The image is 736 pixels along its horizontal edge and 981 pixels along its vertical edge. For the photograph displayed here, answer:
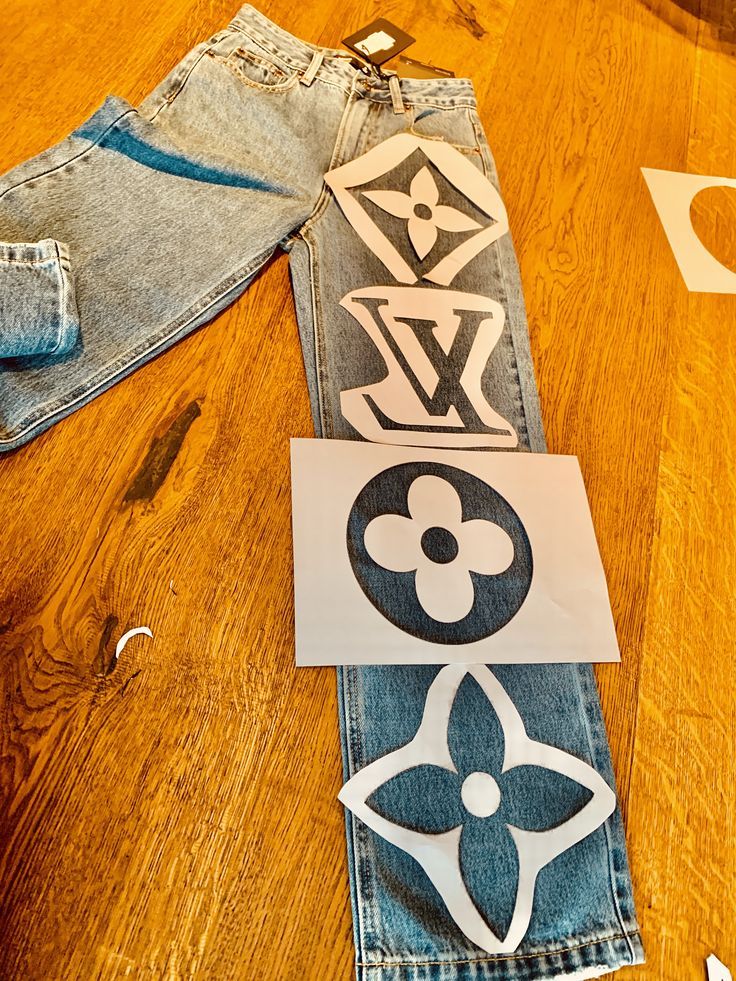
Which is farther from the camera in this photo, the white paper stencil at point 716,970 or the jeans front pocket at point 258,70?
the jeans front pocket at point 258,70

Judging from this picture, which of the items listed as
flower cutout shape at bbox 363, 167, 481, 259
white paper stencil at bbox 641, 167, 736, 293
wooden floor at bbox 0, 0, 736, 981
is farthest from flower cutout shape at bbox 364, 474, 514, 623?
white paper stencil at bbox 641, 167, 736, 293

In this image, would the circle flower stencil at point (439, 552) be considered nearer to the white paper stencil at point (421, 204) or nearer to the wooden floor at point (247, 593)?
the wooden floor at point (247, 593)

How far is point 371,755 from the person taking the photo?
0.58m

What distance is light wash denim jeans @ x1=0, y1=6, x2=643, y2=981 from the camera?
549mm

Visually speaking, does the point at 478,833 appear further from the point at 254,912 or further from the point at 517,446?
the point at 517,446

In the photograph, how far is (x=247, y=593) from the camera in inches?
24.5

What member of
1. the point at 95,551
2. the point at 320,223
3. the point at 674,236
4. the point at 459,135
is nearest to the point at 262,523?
the point at 95,551

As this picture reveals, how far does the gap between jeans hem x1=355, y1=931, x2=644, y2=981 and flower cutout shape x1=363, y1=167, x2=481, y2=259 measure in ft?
2.37

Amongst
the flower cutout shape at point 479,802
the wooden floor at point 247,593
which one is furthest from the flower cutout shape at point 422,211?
the flower cutout shape at point 479,802

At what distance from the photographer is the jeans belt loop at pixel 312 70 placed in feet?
2.80

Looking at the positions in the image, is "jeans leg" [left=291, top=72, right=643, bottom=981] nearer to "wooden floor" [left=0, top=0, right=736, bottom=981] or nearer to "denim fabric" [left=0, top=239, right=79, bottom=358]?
"wooden floor" [left=0, top=0, right=736, bottom=981]

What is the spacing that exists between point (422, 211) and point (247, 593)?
1.78 ft

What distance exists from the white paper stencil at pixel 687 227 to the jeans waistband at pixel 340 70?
31cm

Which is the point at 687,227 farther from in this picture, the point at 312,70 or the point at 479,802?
the point at 479,802
